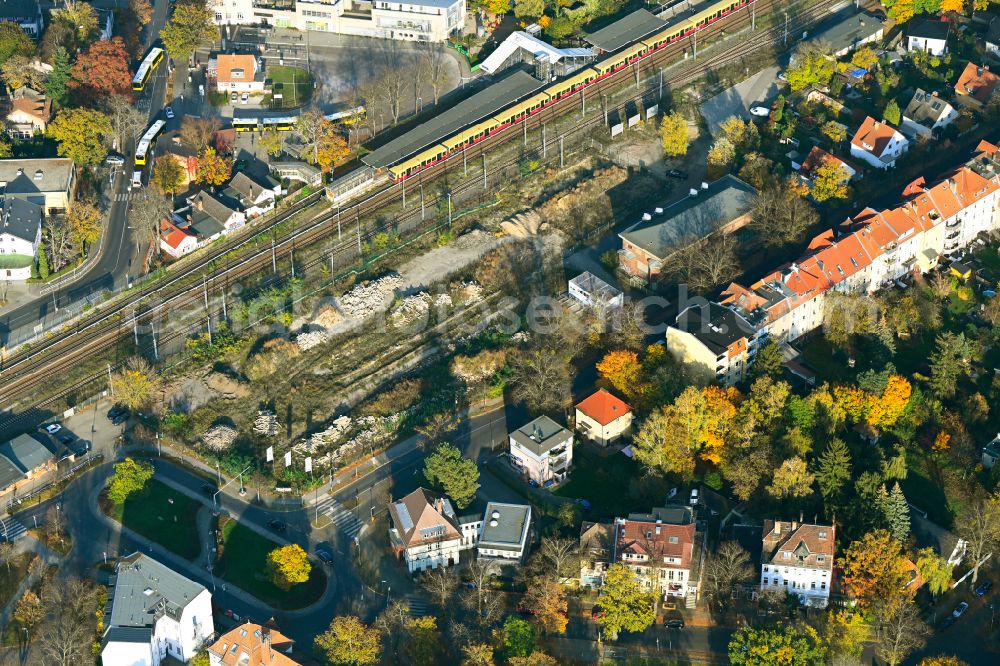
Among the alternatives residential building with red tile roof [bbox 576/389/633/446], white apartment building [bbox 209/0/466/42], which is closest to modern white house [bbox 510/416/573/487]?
residential building with red tile roof [bbox 576/389/633/446]

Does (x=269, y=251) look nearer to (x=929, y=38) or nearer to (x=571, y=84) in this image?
(x=571, y=84)

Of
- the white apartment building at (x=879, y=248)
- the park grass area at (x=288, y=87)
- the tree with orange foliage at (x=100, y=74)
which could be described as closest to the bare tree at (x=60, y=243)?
the tree with orange foliage at (x=100, y=74)

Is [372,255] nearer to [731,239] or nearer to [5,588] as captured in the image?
[731,239]

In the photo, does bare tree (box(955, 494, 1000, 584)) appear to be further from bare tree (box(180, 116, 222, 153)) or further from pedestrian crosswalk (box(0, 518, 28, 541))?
bare tree (box(180, 116, 222, 153))

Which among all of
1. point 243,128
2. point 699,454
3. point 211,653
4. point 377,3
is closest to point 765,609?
→ point 699,454

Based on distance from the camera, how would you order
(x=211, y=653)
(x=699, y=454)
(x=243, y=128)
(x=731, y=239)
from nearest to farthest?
(x=211, y=653), (x=699, y=454), (x=731, y=239), (x=243, y=128)

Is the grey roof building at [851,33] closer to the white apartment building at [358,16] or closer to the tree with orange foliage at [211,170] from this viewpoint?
the white apartment building at [358,16]

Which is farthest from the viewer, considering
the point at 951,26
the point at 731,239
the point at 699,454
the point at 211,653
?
the point at 951,26

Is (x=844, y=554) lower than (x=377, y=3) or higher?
lower

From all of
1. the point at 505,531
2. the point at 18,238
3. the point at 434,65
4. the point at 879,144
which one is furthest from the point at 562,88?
the point at 505,531
